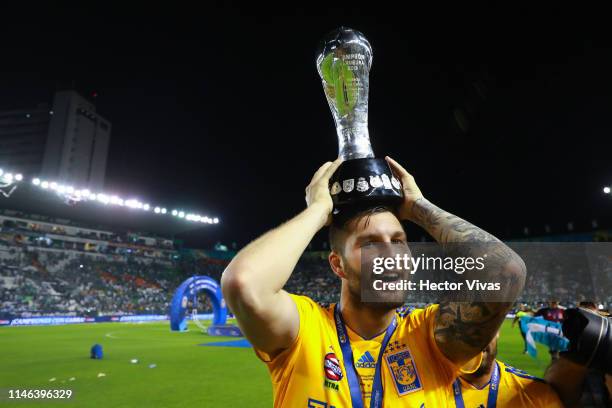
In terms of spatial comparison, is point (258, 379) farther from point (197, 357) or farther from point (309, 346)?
point (309, 346)

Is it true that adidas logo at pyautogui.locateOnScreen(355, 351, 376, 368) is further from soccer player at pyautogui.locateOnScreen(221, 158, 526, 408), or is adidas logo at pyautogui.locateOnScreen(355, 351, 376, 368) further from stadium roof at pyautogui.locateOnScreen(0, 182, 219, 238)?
stadium roof at pyautogui.locateOnScreen(0, 182, 219, 238)

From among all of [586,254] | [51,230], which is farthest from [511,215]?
[51,230]

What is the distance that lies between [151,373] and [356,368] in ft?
35.2

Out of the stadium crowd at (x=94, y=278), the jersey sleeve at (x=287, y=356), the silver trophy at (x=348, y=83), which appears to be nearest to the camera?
the jersey sleeve at (x=287, y=356)

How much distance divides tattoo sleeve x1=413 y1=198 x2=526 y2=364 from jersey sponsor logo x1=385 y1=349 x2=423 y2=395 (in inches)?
7.3

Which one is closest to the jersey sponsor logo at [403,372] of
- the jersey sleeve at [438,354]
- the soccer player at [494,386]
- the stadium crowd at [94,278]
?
the jersey sleeve at [438,354]

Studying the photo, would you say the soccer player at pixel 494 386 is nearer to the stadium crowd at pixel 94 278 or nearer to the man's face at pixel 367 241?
the man's face at pixel 367 241

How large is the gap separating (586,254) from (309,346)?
2.01m

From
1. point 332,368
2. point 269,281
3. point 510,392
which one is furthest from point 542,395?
point 269,281

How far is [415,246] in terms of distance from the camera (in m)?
2.40

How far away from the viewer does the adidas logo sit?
2000 mm

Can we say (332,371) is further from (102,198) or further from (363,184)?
(102,198)

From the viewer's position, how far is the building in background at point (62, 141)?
217 ft

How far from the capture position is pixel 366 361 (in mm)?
2023
